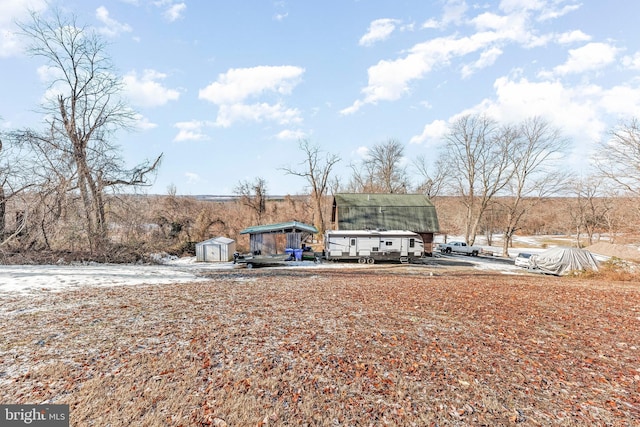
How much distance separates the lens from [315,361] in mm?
5141

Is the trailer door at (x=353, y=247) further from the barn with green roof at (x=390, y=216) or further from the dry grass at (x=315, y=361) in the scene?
the dry grass at (x=315, y=361)

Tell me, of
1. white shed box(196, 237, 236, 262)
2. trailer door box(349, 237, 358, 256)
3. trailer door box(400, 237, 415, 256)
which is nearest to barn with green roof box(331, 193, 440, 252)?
trailer door box(400, 237, 415, 256)

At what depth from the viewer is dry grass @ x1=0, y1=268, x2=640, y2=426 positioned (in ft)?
12.6

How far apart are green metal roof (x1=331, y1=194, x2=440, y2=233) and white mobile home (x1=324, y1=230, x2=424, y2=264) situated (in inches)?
199

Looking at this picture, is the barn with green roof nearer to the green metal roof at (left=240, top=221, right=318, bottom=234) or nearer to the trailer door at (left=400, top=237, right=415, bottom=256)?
the trailer door at (left=400, top=237, right=415, bottom=256)

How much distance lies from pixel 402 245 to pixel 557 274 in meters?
10.6

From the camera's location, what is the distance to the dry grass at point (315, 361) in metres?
3.83

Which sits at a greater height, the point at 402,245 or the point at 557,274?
the point at 402,245

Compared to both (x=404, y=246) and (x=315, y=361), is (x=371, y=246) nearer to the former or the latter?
(x=404, y=246)

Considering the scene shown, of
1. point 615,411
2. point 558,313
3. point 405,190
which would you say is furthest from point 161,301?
point 405,190

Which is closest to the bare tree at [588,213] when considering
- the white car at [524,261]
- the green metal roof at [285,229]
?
the white car at [524,261]

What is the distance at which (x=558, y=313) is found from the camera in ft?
28.3

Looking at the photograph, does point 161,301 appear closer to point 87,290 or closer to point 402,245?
point 87,290

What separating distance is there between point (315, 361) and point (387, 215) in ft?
84.9
